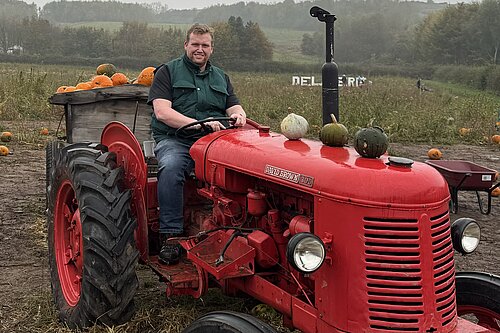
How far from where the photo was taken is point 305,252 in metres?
2.91

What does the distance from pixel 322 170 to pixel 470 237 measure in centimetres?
97

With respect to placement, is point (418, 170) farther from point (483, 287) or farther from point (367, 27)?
point (367, 27)

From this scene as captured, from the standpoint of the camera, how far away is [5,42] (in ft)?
188

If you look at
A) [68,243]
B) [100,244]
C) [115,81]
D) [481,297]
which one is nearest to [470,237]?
[481,297]

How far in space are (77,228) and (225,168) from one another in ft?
4.49

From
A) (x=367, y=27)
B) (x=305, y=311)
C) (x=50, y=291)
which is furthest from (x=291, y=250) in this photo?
(x=367, y=27)

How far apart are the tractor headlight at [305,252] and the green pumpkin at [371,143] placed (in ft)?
1.92

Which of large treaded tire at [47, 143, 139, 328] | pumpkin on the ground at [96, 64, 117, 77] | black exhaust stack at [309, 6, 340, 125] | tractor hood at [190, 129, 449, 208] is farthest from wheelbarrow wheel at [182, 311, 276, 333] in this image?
pumpkin on the ground at [96, 64, 117, 77]

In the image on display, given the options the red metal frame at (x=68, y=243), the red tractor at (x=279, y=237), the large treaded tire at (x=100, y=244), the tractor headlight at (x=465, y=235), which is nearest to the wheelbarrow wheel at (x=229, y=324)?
the red tractor at (x=279, y=237)

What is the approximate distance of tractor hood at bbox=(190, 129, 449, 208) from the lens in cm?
286

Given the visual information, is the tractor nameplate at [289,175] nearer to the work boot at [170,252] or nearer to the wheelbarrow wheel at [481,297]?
the work boot at [170,252]

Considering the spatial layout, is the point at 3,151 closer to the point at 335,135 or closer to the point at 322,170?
the point at 335,135

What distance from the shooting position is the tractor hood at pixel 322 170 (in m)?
2.86

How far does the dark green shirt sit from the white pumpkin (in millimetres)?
1177
